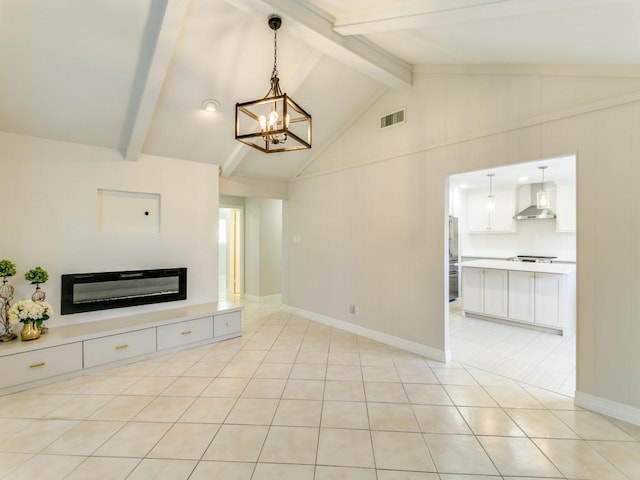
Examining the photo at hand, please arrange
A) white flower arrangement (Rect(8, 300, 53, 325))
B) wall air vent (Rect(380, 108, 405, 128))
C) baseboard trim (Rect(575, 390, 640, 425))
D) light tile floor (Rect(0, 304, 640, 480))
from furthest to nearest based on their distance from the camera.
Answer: wall air vent (Rect(380, 108, 405, 128))
white flower arrangement (Rect(8, 300, 53, 325))
baseboard trim (Rect(575, 390, 640, 425))
light tile floor (Rect(0, 304, 640, 480))

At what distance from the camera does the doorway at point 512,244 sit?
3.41 m

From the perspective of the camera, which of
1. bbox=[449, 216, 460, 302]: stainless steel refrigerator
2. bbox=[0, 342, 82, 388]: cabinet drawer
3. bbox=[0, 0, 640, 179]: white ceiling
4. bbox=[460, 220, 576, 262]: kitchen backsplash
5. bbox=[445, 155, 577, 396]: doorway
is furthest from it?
bbox=[449, 216, 460, 302]: stainless steel refrigerator

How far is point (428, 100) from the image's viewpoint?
3.60 m

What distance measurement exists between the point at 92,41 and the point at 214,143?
1737 mm

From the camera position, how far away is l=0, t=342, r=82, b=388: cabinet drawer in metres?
2.75

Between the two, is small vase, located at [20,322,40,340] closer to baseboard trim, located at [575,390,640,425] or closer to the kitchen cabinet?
baseboard trim, located at [575,390,640,425]

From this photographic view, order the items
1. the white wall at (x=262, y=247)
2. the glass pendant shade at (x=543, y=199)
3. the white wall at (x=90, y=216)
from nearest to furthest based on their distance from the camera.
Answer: the white wall at (x=90, y=216) → the glass pendant shade at (x=543, y=199) → the white wall at (x=262, y=247)

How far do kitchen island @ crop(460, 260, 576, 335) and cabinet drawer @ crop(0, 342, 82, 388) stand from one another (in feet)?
18.6

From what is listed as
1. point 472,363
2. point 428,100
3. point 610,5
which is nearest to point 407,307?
point 472,363

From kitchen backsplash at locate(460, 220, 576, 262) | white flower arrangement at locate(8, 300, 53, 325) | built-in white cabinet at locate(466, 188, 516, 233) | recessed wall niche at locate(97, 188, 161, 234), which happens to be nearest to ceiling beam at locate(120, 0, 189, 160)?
recessed wall niche at locate(97, 188, 161, 234)

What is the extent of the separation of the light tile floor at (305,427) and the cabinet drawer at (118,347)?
0.15m

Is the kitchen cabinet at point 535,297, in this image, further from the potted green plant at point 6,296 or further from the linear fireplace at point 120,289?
the potted green plant at point 6,296

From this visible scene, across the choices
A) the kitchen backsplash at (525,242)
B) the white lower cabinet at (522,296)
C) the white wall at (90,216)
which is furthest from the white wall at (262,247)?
the kitchen backsplash at (525,242)

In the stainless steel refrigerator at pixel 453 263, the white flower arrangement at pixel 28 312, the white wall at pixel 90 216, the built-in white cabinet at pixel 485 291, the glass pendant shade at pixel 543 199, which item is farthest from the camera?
the stainless steel refrigerator at pixel 453 263
